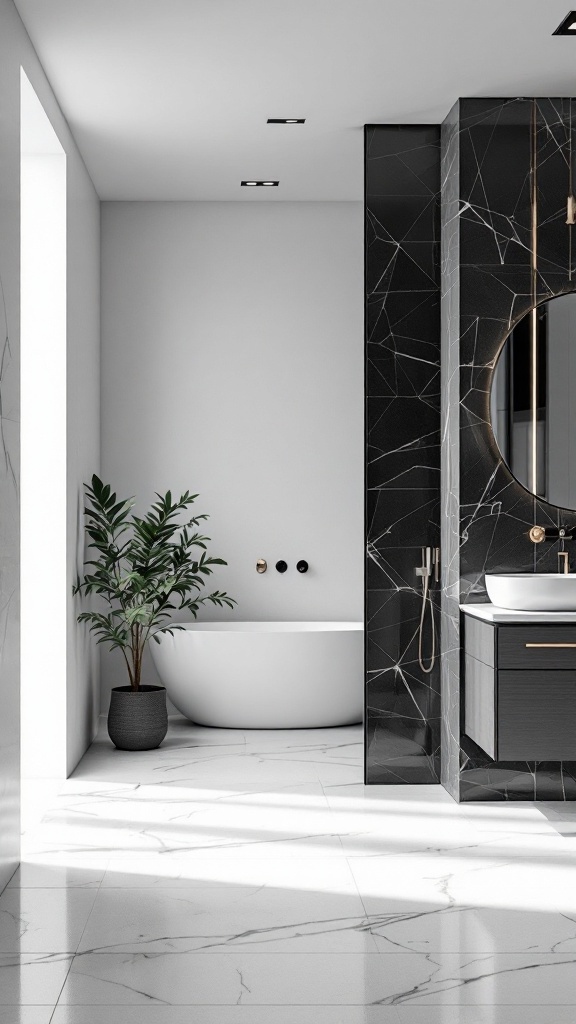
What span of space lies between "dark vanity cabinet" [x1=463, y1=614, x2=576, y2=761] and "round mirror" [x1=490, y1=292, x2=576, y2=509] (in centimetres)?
71

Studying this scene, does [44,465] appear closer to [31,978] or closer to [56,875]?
[56,875]

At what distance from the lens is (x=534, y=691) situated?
3814 millimetres

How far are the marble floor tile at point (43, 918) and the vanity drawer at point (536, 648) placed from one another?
164 cm

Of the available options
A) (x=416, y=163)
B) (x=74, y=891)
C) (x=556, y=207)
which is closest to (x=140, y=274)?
(x=416, y=163)

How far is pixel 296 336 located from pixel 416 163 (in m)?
1.75

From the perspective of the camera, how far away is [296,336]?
244 inches

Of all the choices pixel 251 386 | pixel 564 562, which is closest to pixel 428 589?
pixel 564 562

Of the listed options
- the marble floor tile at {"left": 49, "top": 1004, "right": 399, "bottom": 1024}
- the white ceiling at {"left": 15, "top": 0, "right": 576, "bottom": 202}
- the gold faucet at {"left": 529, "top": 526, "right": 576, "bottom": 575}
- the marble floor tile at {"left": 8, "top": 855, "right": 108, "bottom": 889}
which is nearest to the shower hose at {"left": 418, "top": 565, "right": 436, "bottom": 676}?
the gold faucet at {"left": 529, "top": 526, "right": 576, "bottom": 575}

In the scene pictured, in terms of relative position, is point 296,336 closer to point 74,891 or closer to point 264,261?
point 264,261

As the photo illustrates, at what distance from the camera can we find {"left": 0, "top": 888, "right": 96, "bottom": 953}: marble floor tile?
282 centimetres

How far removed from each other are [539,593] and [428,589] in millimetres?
741

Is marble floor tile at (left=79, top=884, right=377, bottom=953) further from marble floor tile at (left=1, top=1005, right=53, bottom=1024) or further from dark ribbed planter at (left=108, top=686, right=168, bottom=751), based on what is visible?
dark ribbed planter at (left=108, top=686, right=168, bottom=751)

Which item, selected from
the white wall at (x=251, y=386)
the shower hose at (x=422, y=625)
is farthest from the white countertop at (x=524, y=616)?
the white wall at (x=251, y=386)

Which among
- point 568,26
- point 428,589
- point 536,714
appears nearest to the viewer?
point 568,26
